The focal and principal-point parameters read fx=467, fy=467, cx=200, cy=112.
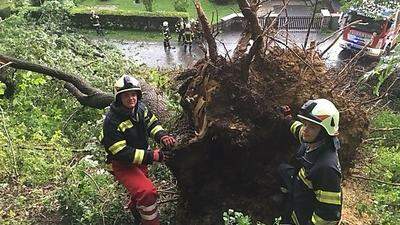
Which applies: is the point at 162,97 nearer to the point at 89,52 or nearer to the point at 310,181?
the point at 310,181

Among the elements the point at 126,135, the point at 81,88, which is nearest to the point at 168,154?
the point at 126,135

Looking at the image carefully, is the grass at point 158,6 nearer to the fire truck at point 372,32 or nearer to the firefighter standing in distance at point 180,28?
the firefighter standing in distance at point 180,28

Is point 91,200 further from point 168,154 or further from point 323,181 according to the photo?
point 323,181

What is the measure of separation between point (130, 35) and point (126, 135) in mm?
14980

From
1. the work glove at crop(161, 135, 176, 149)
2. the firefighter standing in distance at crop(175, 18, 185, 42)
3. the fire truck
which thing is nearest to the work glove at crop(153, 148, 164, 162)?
the work glove at crop(161, 135, 176, 149)

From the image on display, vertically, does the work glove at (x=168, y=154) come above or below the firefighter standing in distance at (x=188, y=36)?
above

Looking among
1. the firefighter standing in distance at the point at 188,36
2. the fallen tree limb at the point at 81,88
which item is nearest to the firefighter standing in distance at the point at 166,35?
the firefighter standing in distance at the point at 188,36

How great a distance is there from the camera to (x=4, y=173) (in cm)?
640

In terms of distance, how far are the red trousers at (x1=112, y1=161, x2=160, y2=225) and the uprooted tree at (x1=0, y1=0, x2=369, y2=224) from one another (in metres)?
0.34

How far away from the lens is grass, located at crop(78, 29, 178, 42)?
18.8 metres

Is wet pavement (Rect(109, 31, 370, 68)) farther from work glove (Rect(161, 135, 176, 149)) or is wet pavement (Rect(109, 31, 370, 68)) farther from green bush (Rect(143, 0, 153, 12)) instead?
work glove (Rect(161, 135, 176, 149))

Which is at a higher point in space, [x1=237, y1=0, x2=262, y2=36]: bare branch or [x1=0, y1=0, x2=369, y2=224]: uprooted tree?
[x1=237, y1=0, x2=262, y2=36]: bare branch

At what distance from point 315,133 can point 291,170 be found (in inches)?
29.3

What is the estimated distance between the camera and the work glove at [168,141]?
4805 mm
